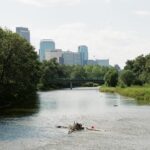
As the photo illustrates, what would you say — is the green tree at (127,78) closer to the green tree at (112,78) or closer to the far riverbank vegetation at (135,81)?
the far riverbank vegetation at (135,81)

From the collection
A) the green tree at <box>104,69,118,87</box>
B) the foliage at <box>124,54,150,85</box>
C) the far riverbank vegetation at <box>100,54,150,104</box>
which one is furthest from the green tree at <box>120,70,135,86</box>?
the green tree at <box>104,69,118,87</box>

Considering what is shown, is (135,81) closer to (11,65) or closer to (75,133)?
(11,65)

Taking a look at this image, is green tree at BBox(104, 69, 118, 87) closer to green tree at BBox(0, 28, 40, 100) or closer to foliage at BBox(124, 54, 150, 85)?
foliage at BBox(124, 54, 150, 85)

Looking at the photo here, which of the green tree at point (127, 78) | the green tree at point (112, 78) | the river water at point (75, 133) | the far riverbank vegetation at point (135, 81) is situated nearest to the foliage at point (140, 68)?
the far riverbank vegetation at point (135, 81)

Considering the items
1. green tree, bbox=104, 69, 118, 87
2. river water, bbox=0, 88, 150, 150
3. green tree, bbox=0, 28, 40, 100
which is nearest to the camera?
river water, bbox=0, 88, 150, 150

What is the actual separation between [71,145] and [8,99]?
4936cm

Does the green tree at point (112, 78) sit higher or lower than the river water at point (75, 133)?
higher

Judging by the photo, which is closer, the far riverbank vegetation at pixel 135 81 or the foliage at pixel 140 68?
the far riverbank vegetation at pixel 135 81

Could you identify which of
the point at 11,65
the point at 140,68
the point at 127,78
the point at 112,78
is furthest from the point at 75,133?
the point at 112,78

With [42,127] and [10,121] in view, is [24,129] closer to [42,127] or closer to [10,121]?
[42,127]

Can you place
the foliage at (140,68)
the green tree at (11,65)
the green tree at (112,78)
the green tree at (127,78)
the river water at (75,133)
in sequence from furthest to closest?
the green tree at (112,78), the green tree at (127,78), the foliage at (140,68), the green tree at (11,65), the river water at (75,133)

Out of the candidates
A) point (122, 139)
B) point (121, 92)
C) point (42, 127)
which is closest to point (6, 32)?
point (42, 127)

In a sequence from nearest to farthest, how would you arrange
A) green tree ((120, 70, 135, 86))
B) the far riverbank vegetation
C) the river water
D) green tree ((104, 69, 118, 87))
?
the river water → the far riverbank vegetation → green tree ((120, 70, 135, 86)) → green tree ((104, 69, 118, 87))

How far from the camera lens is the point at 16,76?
86812mm
